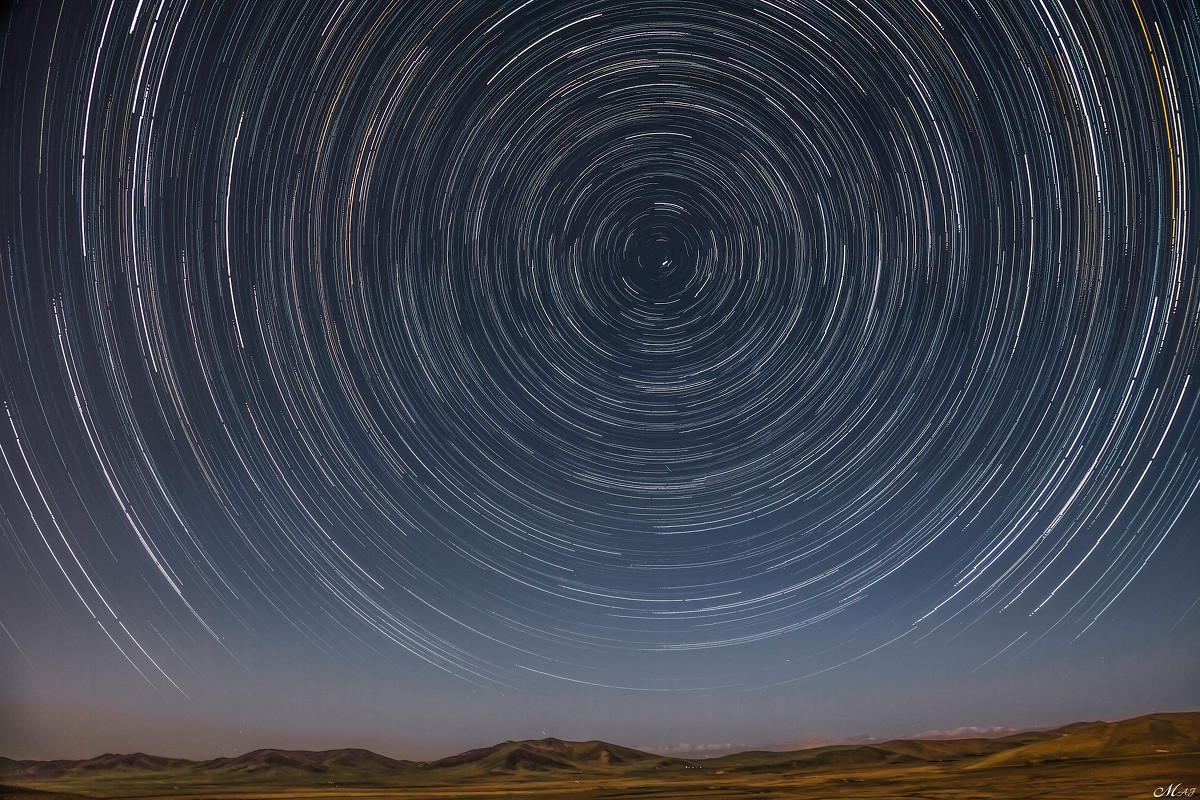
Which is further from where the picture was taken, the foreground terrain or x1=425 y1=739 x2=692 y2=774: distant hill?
x1=425 y1=739 x2=692 y2=774: distant hill

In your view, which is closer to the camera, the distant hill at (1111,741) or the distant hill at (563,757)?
the distant hill at (1111,741)

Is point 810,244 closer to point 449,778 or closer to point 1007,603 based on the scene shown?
point 1007,603

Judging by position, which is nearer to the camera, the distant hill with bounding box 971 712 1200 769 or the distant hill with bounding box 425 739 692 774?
the distant hill with bounding box 971 712 1200 769

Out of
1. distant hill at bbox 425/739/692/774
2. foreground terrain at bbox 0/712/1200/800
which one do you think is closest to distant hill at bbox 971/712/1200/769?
foreground terrain at bbox 0/712/1200/800

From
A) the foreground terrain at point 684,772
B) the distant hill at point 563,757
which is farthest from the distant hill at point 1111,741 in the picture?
the distant hill at point 563,757

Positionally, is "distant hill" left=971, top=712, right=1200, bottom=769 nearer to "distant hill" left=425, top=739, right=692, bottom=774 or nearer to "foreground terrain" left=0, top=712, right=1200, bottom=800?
"foreground terrain" left=0, top=712, right=1200, bottom=800

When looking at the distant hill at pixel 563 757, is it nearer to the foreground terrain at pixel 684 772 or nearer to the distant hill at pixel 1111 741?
the foreground terrain at pixel 684 772

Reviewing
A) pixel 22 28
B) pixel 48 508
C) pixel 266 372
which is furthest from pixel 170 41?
pixel 48 508

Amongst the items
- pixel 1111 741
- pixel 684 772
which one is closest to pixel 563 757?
pixel 684 772
